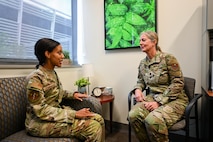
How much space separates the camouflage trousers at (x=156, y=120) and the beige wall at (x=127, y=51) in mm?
655

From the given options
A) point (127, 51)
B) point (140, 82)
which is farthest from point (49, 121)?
point (127, 51)

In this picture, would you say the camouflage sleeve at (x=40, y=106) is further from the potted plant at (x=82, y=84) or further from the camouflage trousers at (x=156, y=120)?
the potted plant at (x=82, y=84)

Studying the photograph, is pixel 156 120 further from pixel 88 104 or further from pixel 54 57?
pixel 54 57

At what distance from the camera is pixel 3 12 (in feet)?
6.24

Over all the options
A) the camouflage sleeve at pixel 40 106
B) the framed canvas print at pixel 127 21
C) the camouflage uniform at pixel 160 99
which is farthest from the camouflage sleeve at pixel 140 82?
the camouflage sleeve at pixel 40 106

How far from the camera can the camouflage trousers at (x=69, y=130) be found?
48.9 inches

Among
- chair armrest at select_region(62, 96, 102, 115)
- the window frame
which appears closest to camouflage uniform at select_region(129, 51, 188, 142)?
chair armrest at select_region(62, 96, 102, 115)

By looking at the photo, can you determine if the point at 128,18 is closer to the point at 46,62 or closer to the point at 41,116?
the point at 46,62

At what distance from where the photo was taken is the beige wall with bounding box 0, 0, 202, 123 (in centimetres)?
206

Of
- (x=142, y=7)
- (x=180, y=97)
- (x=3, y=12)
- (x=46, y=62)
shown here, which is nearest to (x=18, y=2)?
(x=3, y=12)

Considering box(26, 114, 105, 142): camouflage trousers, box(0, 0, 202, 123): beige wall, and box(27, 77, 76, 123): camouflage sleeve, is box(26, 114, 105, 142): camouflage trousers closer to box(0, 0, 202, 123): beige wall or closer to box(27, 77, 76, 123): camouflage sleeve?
box(27, 77, 76, 123): camouflage sleeve

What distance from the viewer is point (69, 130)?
1.27 meters

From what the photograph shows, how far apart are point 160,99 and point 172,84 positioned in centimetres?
19

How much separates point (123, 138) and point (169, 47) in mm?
1335
